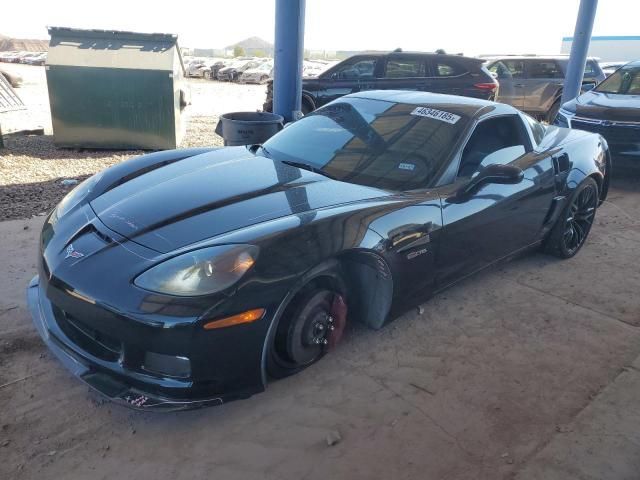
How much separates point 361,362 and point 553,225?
2260mm

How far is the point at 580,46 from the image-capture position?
944 cm

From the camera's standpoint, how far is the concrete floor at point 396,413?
2.15m

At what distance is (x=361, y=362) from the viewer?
287 centimetres

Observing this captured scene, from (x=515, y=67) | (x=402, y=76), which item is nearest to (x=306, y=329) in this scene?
(x=402, y=76)

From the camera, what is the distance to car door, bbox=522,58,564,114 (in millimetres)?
11312

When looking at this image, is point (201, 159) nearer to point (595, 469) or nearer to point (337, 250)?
point (337, 250)

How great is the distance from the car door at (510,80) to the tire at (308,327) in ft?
33.6

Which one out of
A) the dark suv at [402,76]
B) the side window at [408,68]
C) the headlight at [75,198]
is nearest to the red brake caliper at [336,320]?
the headlight at [75,198]

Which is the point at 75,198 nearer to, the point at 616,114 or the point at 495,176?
the point at 495,176

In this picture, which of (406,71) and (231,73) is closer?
(406,71)

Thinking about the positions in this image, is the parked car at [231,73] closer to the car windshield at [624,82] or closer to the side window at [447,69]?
the side window at [447,69]

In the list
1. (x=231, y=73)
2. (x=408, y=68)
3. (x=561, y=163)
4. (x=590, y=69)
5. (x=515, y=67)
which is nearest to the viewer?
(x=561, y=163)

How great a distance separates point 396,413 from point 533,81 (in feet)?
36.1

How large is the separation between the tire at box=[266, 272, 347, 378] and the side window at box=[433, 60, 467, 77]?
787cm
